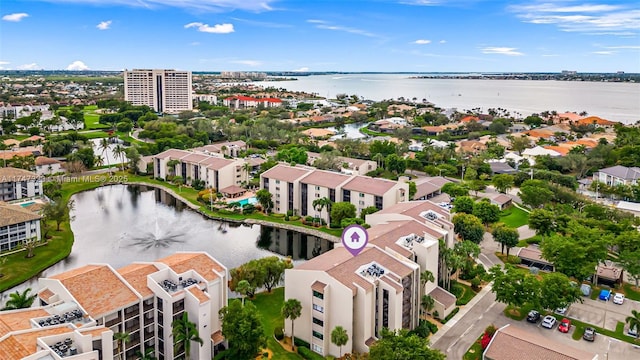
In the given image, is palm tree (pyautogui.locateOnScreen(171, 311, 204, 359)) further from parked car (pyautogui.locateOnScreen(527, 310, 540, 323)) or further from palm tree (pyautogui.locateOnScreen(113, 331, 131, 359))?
parked car (pyautogui.locateOnScreen(527, 310, 540, 323))

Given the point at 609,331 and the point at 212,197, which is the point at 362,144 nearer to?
the point at 212,197

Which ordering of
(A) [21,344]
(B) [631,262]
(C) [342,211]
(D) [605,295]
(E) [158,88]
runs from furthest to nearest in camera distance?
(E) [158,88], (C) [342,211], (B) [631,262], (D) [605,295], (A) [21,344]

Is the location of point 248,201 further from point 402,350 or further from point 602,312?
point 602,312

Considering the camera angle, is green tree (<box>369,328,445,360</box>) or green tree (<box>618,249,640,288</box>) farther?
green tree (<box>618,249,640,288</box>)

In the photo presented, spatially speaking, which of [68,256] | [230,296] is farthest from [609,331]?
[68,256]

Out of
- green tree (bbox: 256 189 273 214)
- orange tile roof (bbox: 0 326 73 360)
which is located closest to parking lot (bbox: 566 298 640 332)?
orange tile roof (bbox: 0 326 73 360)

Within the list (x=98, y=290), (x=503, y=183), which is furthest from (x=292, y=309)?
(x=503, y=183)
